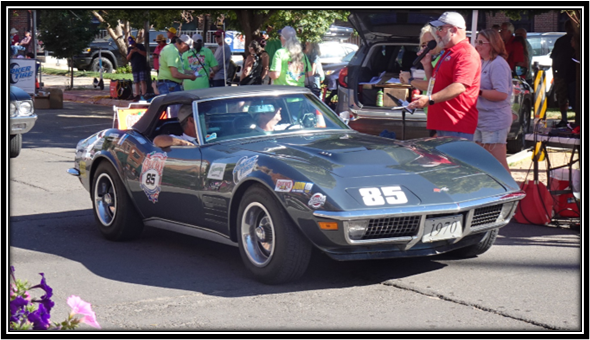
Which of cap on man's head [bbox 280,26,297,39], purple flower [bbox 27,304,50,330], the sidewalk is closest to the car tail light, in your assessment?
cap on man's head [bbox 280,26,297,39]

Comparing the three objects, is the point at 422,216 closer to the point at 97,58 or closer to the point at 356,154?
the point at 356,154

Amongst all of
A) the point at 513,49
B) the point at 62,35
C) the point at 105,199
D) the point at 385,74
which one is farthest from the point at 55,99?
the point at 105,199

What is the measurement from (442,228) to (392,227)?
1.17 ft

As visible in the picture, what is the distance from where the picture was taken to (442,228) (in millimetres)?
5121

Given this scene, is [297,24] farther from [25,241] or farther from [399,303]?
[399,303]

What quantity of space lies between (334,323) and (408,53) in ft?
23.9

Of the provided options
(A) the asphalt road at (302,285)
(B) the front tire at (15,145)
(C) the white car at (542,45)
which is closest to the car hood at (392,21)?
(A) the asphalt road at (302,285)

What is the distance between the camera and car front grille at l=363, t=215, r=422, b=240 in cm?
497

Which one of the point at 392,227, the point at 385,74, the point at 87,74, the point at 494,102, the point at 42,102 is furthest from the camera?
the point at 87,74

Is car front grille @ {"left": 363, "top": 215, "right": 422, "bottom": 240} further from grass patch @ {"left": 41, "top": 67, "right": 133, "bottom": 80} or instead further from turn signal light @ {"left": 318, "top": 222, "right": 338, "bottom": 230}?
grass patch @ {"left": 41, "top": 67, "right": 133, "bottom": 80}

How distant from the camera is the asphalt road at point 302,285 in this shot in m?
4.56

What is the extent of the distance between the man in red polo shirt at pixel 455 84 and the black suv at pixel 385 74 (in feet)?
11.0
